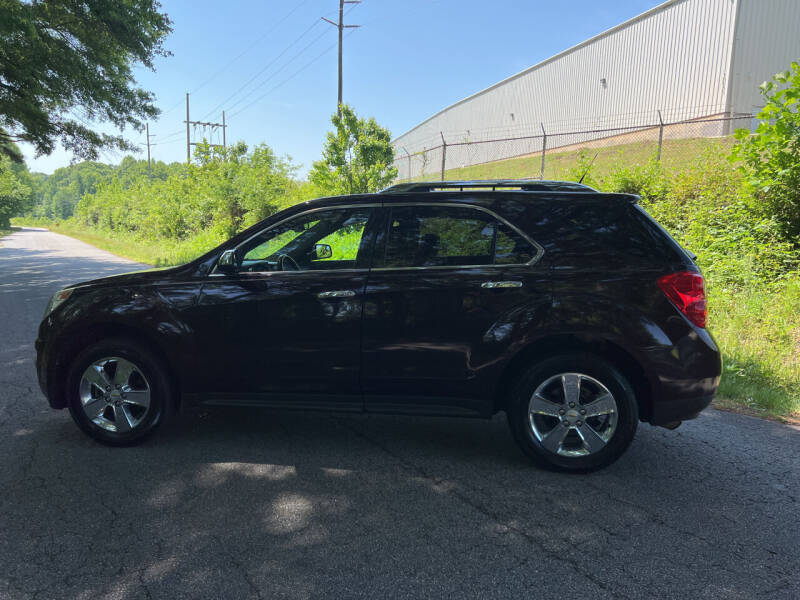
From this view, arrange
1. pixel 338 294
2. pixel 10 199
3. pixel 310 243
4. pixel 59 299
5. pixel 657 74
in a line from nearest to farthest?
pixel 338 294
pixel 59 299
pixel 310 243
pixel 657 74
pixel 10 199

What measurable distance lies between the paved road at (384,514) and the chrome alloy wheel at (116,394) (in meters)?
0.21

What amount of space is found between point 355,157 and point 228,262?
15174 millimetres

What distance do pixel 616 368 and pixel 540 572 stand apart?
1.55m

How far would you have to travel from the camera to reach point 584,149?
1256 centimetres

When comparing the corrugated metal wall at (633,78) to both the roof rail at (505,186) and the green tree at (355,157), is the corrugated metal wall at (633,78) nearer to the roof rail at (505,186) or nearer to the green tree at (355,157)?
the green tree at (355,157)

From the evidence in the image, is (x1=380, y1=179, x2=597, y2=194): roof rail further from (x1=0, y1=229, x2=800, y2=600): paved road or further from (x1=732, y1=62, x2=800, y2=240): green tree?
(x1=732, y1=62, x2=800, y2=240): green tree

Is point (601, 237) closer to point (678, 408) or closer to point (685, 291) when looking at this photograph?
point (685, 291)

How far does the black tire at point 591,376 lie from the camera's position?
3555mm

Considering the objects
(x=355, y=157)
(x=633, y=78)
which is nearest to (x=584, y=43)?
(x=633, y=78)

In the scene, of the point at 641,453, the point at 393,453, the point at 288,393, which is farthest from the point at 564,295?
the point at 288,393

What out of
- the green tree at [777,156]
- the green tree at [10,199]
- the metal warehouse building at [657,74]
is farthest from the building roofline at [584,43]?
the green tree at [10,199]

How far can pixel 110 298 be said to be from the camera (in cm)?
403

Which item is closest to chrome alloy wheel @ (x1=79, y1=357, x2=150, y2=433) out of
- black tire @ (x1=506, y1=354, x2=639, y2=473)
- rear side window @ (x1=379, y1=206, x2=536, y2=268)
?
rear side window @ (x1=379, y1=206, x2=536, y2=268)

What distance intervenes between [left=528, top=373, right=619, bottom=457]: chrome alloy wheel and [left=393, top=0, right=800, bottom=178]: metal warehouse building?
14454 millimetres
